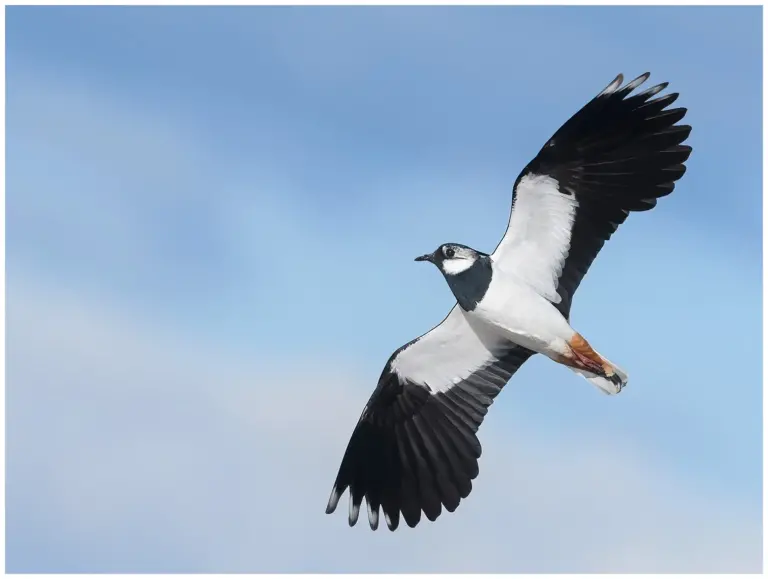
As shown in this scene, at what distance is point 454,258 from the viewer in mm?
11828

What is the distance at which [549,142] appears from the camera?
11758 millimetres

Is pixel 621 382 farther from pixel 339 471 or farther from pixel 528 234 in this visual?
pixel 339 471

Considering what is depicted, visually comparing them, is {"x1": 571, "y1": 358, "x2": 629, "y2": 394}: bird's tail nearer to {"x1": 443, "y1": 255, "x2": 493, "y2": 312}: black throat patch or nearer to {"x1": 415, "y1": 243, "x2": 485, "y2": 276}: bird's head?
{"x1": 443, "y1": 255, "x2": 493, "y2": 312}: black throat patch

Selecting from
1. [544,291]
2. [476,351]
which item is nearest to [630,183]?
[544,291]

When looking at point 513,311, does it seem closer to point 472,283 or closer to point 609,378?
point 472,283

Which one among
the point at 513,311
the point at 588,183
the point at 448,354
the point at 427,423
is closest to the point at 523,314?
the point at 513,311

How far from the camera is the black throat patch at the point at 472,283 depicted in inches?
461

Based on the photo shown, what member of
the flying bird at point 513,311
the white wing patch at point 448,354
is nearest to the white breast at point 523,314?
the flying bird at point 513,311

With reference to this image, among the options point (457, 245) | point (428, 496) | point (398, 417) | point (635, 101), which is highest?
point (635, 101)

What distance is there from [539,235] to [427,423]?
2.42 meters

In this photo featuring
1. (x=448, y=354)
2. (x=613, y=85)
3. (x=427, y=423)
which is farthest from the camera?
(x=427, y=423)

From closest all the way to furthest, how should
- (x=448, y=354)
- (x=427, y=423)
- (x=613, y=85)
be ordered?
(x=613, y=85)
(x=448, y=354)
(x=427, y=423)

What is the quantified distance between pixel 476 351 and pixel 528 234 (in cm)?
145

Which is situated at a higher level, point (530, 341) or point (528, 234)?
point (528, 234)
